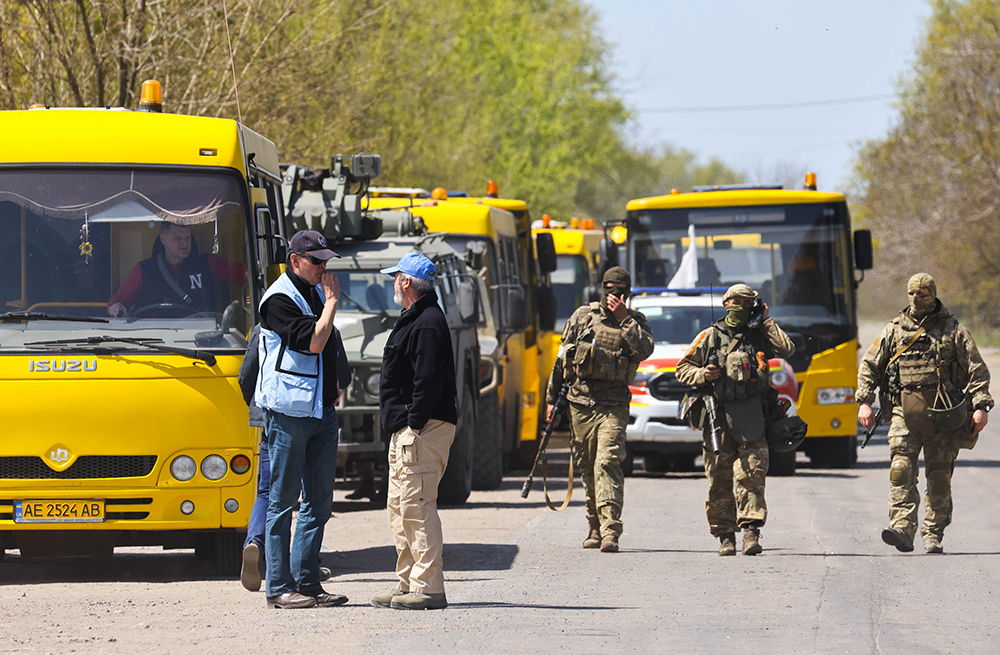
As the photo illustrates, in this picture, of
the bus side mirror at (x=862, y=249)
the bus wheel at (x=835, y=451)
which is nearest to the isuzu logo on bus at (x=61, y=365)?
the bus wheel at (x=835, y=451)

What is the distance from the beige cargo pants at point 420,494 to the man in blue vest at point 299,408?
0.39m

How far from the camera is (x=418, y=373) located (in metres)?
7.48

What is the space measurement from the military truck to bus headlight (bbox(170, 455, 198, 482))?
11.0ft

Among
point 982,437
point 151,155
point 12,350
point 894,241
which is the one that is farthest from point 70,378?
point 894,241

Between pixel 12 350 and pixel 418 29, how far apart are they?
22210 millimetres

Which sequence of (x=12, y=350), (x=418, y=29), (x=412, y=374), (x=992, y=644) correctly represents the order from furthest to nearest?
(x=418, y=29)
(x=12, y=350)
(x=412, y=374)
(x=992, y=644)

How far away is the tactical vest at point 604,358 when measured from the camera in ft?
33.7

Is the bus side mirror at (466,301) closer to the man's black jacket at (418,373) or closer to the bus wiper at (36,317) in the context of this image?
the bus wiper at (36,317)

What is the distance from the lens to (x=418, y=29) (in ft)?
97.9

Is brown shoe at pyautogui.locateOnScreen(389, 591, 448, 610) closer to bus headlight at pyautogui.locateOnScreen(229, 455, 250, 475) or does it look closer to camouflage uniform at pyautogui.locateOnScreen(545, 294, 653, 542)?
bus headlight at pyautogui.locateOnScreen(229, 455, 250, 475)

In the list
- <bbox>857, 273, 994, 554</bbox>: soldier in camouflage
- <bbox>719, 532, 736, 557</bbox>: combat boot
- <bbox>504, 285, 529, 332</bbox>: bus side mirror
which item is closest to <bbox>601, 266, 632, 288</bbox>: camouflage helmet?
<bbox>857, 273, 994, 554</bbox>: soldier in camouflage

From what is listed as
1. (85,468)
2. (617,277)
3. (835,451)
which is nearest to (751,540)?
(617,277)

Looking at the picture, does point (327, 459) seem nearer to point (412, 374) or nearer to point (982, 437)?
point (412, 374)

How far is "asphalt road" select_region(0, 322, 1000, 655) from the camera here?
6.98 meters
